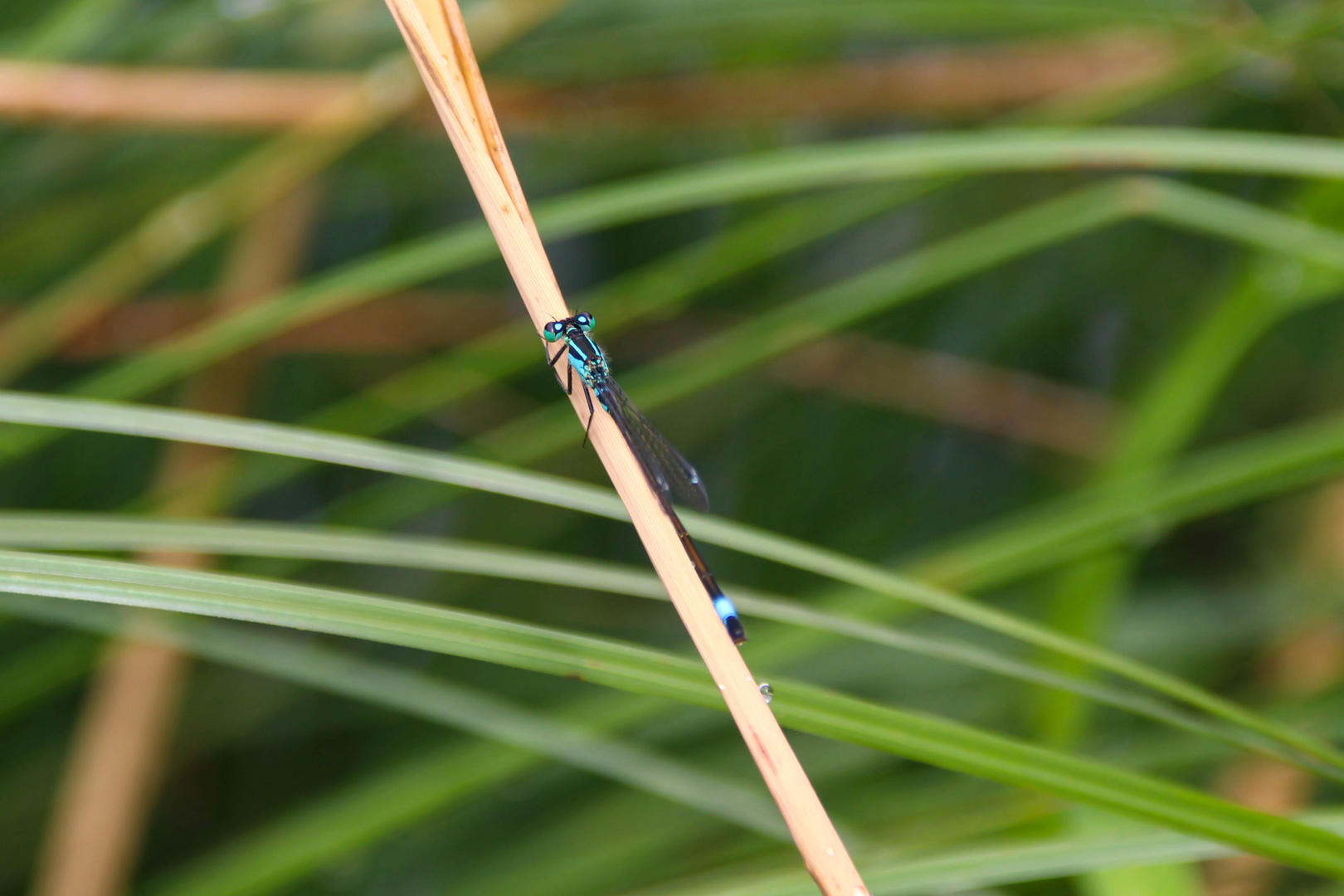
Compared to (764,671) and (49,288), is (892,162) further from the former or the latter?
(49,288)

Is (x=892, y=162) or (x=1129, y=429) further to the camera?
(x=1129, y=429)

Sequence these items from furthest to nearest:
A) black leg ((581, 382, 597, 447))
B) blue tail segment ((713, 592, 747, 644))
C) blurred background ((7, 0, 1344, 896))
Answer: blurred background ((7, 0, 1344, 896)) < blue tail segment ((713, 592, 747, 644)) < black leg ((581, 382, 597, 447))

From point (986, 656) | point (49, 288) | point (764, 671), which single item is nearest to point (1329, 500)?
point (764, 671)

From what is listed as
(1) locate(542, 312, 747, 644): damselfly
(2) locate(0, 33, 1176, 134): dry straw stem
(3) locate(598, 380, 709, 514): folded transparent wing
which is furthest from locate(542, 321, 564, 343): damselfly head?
(2) locate(0, 33, 1176, 134): dry straw stem

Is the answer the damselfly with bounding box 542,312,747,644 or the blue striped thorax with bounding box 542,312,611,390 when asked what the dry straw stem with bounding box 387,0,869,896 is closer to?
the damselfly with bounding box 542,312,747,644

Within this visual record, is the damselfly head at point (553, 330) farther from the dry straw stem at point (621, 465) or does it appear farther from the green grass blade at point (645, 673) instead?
the green grass blade at point (645, 673)

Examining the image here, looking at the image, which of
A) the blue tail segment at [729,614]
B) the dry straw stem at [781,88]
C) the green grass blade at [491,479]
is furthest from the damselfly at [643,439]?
the dry straw stem at [781,88]

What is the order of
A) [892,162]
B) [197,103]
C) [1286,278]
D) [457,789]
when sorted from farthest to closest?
[197,103] → [1286,278] → [457,789] → [892,162]

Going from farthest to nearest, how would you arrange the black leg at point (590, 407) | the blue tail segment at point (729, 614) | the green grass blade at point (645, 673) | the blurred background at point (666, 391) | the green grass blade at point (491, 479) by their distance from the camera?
the blurred background at point (666, 391) → the blue tail segment at point (729, 614) → the black leg at point (590, 407) → the green grass blade at point (491, 479) → the green grass blade at point (645, 673)
